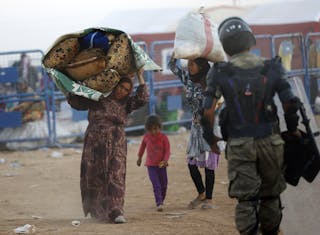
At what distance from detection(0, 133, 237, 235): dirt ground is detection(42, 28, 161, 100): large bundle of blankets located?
4.23ft

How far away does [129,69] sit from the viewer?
804 centimetres

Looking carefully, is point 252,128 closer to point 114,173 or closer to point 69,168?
point 114,173

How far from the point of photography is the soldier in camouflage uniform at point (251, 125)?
235 inches

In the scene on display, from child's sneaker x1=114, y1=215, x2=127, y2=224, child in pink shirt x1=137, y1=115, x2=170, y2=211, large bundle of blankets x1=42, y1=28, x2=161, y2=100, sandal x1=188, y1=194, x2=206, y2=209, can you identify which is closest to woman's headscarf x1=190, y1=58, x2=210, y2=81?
large bundle of blankets x1=42, y1=28, x2=161, y2=100

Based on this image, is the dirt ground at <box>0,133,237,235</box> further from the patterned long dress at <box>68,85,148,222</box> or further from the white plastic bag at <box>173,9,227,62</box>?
the white plastic bag at <box>173,9,227,62</box>

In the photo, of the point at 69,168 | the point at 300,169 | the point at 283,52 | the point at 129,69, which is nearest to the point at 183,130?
the point at 283,52

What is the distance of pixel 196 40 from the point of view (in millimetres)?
8000

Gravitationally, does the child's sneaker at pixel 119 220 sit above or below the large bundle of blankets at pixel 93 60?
below

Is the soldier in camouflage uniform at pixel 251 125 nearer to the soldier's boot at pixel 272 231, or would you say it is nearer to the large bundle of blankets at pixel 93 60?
the soldier's boot at pixel 272 231

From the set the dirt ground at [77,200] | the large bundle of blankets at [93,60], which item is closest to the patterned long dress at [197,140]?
the dirt ground at [77,200]

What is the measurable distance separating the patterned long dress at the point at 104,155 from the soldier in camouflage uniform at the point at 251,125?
1.98 meters

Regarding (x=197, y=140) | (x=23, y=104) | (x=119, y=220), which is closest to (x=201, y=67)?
(x=197, y=140)

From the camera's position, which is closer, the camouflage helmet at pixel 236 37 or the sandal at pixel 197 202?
the camouflage helmet at pixel 236 37

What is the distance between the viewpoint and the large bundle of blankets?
783 centimetres
